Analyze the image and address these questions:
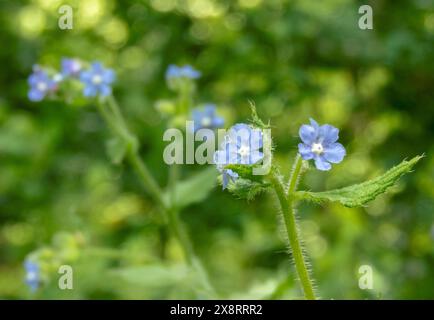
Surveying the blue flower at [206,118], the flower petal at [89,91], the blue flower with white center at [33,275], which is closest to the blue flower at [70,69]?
the flower petal at [89,91]

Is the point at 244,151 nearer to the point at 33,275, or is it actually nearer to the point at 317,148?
the point at 317,148

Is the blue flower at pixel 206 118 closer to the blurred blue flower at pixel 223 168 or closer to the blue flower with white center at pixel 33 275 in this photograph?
the blue flower with white center at pixel 33 275

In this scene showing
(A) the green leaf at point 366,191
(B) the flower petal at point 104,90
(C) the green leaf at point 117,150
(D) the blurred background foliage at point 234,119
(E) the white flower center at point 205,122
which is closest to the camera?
(A) the green leaf at point 366,191

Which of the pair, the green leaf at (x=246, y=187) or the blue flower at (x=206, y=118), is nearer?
the green leaf at (x=246, y=187)

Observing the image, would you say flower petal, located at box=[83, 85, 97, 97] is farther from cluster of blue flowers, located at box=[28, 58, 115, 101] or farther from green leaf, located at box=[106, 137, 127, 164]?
green leaf, located at box=[106, 137, 127, 164]

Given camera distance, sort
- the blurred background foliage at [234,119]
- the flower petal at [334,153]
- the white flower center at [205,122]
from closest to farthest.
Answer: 1. the flower petal at [334,153]
2. the white flower center at [205,122]
3. the blurred background foliage at [234,119]

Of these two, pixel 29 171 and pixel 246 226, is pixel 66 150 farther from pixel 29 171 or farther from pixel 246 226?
pixel 246 226

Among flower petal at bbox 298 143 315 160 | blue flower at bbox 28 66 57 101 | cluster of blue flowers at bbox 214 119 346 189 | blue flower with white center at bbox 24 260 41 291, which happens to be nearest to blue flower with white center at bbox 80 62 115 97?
blue flower at bbox 28 66 57 101

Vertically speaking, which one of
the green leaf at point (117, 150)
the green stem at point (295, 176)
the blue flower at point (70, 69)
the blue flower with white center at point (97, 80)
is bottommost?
the green stem at point (295, 176)

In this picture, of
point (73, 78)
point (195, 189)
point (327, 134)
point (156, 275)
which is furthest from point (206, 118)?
point (327, 134)
